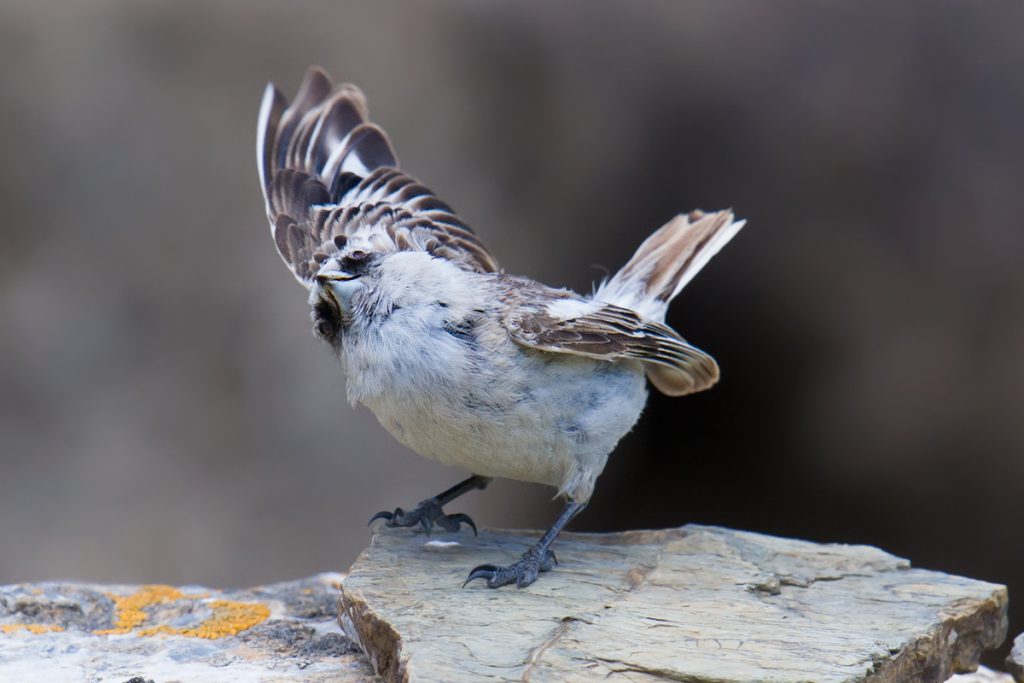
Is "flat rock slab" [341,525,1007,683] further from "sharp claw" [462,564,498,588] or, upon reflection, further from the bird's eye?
the bird's eye

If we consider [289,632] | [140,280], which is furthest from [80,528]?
[289,632]

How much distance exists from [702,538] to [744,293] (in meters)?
2.99

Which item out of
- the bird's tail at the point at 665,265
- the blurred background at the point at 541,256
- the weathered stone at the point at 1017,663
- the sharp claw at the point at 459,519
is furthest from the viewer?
the blurred background at the point at 541,256

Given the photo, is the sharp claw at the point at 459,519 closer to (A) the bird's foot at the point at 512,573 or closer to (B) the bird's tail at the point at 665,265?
(A) the bird's foot at the point at 512,573

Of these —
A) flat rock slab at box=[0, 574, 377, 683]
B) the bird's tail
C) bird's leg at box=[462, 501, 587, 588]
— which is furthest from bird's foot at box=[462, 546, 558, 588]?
the bird's tail

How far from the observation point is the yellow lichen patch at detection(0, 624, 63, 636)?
439cm

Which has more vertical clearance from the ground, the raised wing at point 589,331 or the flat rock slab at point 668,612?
the raised wing at point 589,331

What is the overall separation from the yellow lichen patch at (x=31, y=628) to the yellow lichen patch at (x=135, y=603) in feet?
0.47

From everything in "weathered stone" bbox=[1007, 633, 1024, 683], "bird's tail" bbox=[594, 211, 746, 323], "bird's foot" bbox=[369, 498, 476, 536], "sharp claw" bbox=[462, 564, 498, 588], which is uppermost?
"bird's tail" bbox=[594, 211, 746, 323]

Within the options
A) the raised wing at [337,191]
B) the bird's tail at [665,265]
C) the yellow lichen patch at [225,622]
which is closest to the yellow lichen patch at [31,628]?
the yellow lichen patch at [225,622]

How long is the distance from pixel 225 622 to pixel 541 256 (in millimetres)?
4098

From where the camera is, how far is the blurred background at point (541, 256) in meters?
7.47

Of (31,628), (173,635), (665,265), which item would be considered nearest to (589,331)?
(665,265)

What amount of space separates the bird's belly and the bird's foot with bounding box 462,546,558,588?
0.34 meters
